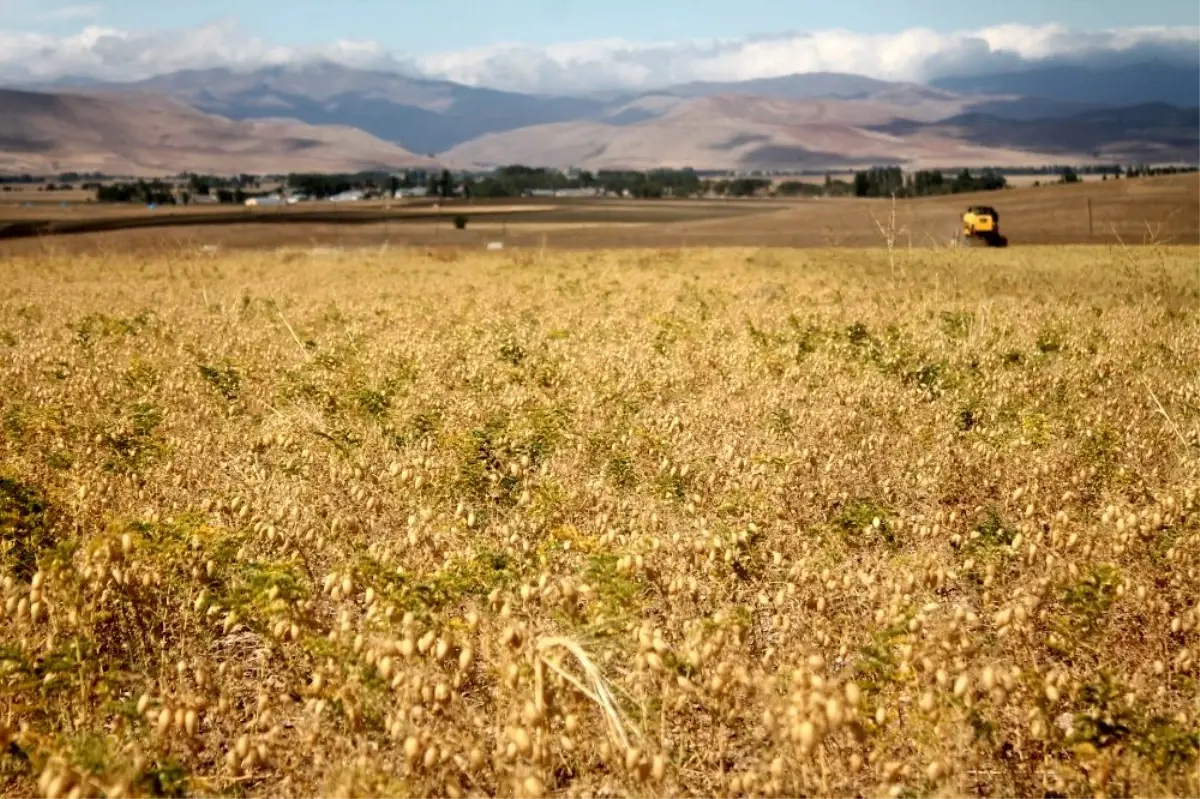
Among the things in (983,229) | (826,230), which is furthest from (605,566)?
(983,229)

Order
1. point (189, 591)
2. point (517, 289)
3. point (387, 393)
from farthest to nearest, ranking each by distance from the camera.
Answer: point (517, 289) → point (387, 393) → point (189, 591)

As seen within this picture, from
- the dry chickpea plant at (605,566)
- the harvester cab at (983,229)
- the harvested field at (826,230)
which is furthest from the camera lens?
Answer: the harvested field at (826,230)

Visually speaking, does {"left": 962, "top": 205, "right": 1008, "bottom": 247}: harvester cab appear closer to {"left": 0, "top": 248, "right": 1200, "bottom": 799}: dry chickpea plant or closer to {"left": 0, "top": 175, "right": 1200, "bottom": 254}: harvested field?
{"left": 0, "top": 175, "right": 1200, "bottom": 254}: harvested field

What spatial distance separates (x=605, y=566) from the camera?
19.5ft

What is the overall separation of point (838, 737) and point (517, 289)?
940 inches

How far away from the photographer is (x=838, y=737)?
540cm

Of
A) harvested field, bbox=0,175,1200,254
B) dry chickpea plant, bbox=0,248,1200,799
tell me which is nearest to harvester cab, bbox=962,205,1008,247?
harvested field, bbox=0,175,1200,254

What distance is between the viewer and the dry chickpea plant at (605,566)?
4984mm

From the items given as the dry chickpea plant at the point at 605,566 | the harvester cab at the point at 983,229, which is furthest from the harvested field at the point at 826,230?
the dry chickpea plant at the point at 605,566

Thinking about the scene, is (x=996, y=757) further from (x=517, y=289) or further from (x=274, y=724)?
(x=517, y=289)

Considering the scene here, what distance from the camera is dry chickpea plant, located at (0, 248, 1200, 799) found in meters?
4.98

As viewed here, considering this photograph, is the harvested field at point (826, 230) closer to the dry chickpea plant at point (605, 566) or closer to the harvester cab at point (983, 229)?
the harvester cab at point (983, 229)

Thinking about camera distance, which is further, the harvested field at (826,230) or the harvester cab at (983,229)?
the harvested field at (826,230)

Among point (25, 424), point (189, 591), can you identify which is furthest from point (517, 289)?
point (189, 591)
